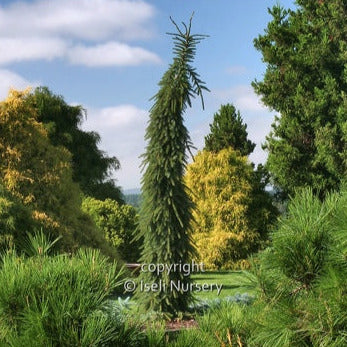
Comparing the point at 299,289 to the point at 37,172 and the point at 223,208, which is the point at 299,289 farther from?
the point at 223,208

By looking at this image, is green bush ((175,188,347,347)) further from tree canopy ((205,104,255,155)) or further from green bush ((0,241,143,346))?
tree canopy ((205,104,255,155))

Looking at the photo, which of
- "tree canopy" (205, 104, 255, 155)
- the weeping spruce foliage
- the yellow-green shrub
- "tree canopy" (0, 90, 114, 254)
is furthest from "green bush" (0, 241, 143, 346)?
"tree canopy" (205, 104, 255, 155)

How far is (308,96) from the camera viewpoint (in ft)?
71.7

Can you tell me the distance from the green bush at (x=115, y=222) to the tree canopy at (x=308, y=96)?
18.8 feet

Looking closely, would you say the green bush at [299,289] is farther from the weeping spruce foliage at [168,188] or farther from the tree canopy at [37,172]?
the tree canopy at [37,172]

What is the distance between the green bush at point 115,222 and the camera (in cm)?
2092

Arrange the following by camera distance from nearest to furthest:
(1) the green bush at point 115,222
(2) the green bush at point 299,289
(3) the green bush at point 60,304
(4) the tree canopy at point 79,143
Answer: (3) the green bush at point 60,304, (2) the green bush at point 299,289, (1) the green bush at point 115,222, (4) the tree canopy at point 79,143

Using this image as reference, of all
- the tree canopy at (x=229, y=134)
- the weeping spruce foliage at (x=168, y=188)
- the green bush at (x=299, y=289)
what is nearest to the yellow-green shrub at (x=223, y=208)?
the tree canopy at (x=229, y=134)

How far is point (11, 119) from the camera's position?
1388cm

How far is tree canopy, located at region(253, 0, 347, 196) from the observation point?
20.9 m

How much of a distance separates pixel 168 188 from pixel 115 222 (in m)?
12.7

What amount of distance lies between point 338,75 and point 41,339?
2198cm

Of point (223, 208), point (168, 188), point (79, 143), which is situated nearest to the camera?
point (168, 188)

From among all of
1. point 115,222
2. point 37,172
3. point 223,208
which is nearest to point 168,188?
point 37,172
